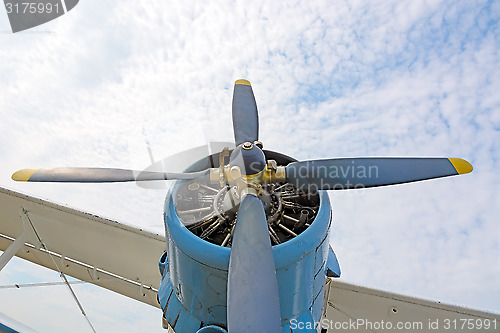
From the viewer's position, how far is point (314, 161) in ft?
14.4

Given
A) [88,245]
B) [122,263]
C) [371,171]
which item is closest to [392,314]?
[371,171]

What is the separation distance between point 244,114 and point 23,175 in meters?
3.02

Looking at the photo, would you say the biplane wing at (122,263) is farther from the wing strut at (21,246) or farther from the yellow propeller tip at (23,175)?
the yellow propeller tip at (23,175)

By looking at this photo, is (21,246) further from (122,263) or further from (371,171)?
(371,171)

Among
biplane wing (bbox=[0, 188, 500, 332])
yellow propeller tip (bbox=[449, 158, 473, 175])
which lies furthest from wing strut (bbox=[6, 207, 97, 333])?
yellow propeller tip (bbox=[449, 158, 473, 175])

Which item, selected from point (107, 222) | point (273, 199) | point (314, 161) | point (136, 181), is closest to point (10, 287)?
point (107, 222)

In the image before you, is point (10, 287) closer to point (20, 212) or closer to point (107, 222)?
point (20, 212)

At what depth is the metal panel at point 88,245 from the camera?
764 centimetres

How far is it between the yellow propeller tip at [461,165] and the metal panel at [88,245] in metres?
5.60

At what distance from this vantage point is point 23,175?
437 centimetres

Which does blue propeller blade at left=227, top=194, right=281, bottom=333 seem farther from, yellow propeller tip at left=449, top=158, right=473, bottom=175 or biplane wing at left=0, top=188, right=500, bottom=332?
biplane wing at left=0, top=188, right=500, bottom=332

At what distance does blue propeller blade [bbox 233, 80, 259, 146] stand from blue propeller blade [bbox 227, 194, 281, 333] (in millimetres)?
1733

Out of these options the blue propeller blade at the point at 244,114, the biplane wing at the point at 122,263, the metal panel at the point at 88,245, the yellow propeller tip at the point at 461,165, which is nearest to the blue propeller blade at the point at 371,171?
the yellow propeller tip at the point at 461,165

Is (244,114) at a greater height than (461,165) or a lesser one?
greater
